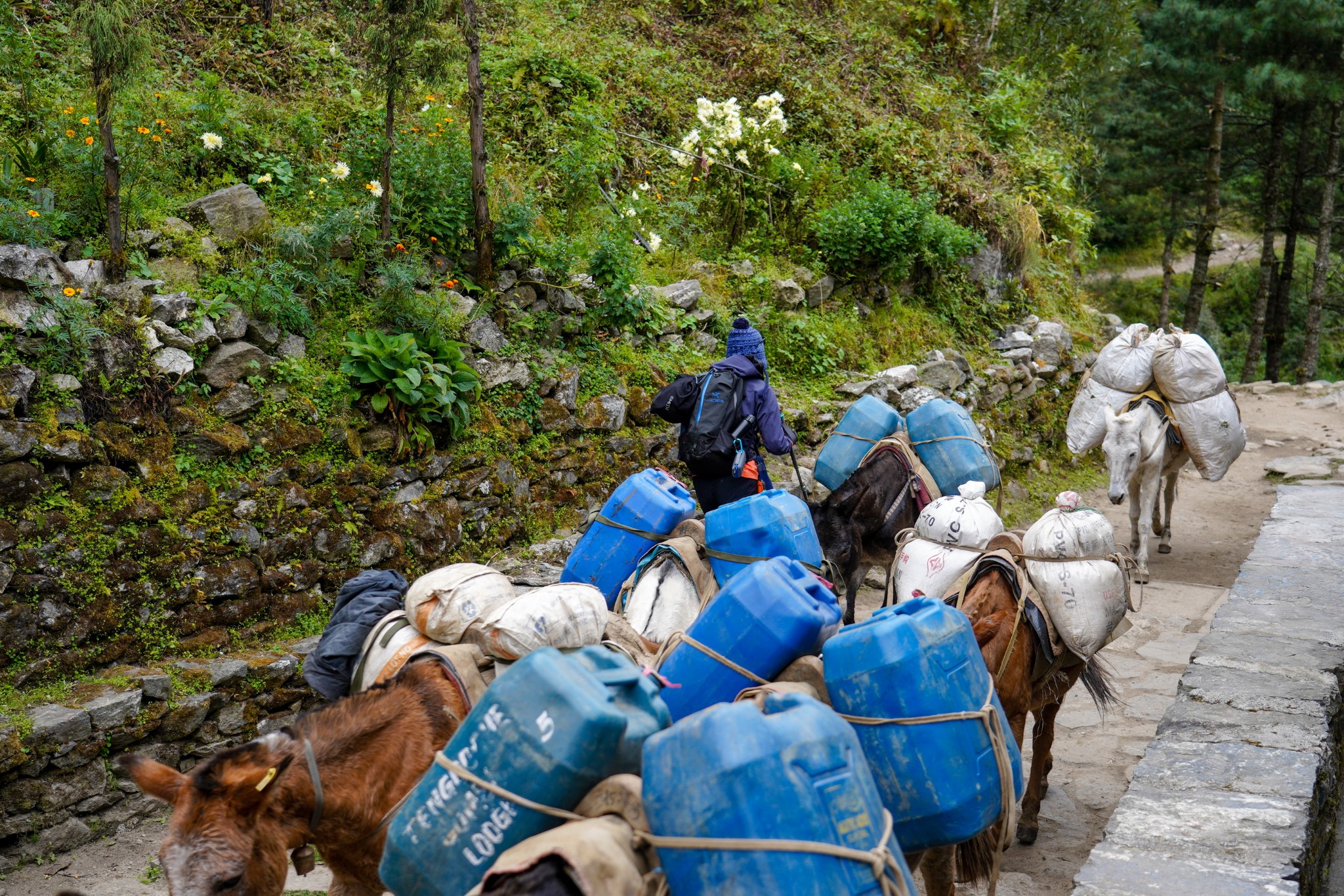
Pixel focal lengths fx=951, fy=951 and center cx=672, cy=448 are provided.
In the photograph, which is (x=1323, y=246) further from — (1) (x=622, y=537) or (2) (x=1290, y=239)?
(1) (x=622, y=537)

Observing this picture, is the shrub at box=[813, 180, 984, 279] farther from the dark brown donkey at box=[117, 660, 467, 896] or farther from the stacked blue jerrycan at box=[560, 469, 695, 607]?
the dark brown donkey at box=[117, 660, 467, 896]

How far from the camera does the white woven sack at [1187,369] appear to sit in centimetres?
800

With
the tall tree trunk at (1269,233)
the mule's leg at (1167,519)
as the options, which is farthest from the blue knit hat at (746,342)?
the tall tree trunk at (1269,233)

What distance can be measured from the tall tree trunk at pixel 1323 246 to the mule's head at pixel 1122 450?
12800 millimetres

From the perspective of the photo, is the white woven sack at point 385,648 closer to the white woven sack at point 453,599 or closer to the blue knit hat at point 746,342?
the white woven sack at point 453,599

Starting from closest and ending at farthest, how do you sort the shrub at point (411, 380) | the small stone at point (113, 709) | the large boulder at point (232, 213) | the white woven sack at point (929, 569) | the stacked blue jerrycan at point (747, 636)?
the stacked blue jerrycan at point (747, 636)
the small stone at point (113, 709)
the white woven sack at point (929, 569)
the shrub at point (411, 380)
the large boulder at point (232, 213)

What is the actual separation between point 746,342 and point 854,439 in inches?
40.5

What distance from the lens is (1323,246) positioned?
18.2 m

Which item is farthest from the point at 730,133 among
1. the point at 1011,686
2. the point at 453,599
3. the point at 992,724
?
the point at 992,724

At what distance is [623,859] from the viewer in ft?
6.63

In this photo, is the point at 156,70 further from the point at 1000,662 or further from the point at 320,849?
the point at 1000,662

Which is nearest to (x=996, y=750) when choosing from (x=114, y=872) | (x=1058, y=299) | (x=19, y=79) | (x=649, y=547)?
(x=649, y=547)

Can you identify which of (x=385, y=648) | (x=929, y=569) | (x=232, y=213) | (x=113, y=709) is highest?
(x=232, y=213)

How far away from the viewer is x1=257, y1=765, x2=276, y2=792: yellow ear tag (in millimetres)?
2418
